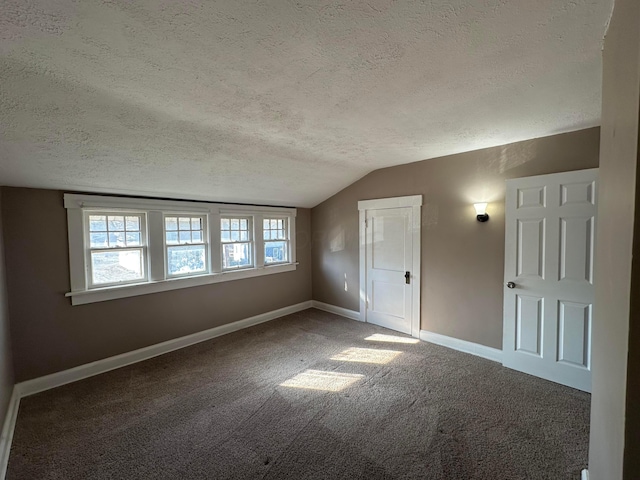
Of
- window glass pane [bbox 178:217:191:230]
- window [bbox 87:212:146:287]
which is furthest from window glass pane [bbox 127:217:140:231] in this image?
window glass pane [bbox 178:217:191:230]

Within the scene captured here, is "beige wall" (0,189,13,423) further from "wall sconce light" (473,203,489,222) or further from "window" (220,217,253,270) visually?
"wall sconce light" (473,203,489,222)

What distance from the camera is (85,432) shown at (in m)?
2.13

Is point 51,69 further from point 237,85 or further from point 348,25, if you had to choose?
point 348,25

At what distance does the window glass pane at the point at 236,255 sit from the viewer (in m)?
4.24

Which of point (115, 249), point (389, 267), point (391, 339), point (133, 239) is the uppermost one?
point (133, 239)

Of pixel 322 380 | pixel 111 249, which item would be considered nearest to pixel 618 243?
pixel 322 380

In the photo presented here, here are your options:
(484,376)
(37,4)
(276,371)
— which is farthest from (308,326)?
(37,4)

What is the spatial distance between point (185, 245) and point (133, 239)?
61 cm

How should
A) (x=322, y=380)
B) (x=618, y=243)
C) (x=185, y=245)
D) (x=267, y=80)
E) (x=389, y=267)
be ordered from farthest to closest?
1. (x=389, y=267)
2. (x=185, y=245)
3. (x=322, y=380)
4. (x=267, y=80)
5. (x=618, y=243)

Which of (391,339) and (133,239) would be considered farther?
(391,339)

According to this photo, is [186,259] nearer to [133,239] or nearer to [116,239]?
[133,239]

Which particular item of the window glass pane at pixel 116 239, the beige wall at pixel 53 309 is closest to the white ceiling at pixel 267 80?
the beige wall at pixel 53 309

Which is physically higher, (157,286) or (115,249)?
(115,249)

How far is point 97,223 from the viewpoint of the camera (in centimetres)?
309
